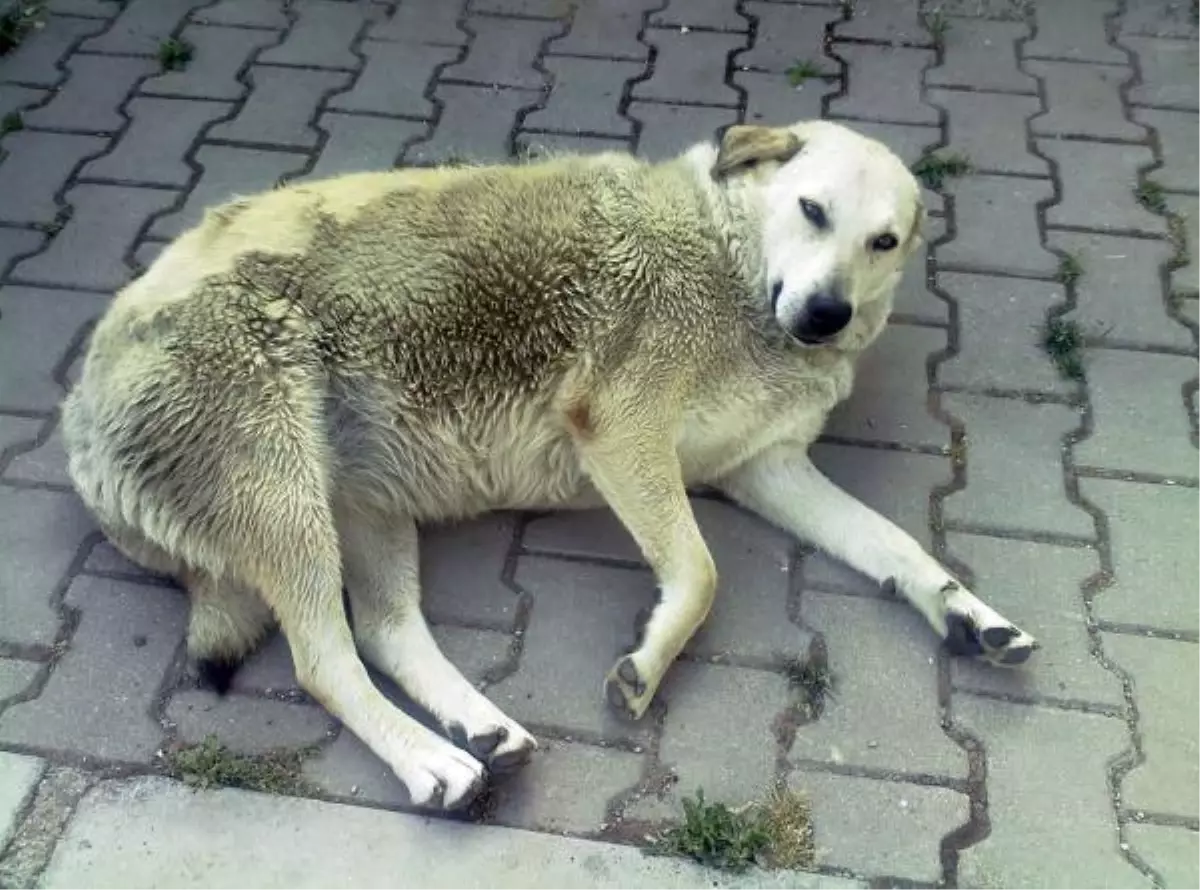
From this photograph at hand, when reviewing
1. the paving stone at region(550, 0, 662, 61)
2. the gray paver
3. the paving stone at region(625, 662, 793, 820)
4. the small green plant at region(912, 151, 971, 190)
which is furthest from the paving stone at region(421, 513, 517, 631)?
the paving stone at region(550, 0, 662, 61)

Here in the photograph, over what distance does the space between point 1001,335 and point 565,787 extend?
83.1 inches

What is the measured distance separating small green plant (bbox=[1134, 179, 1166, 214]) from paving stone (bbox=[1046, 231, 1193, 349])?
0.19 meters

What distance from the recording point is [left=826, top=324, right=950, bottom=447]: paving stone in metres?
4.07

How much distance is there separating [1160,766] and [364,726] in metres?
1.82

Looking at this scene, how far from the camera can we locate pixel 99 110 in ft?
16.9

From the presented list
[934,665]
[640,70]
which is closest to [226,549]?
[934,665]

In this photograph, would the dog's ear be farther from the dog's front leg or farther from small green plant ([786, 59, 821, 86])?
small green plant ([786, 59, 821, 86])

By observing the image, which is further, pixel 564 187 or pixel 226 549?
pixel 564 187

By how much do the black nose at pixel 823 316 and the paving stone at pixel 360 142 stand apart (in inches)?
77.3

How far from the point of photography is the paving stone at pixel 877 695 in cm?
324

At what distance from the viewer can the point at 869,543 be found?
11.9 feet

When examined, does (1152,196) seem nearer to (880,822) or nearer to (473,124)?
(473,124)

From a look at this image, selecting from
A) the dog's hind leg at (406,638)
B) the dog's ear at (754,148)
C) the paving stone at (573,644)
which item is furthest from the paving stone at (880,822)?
the dog's ear at (754,148)

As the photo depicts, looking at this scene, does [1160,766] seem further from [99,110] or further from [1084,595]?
[99,110]
